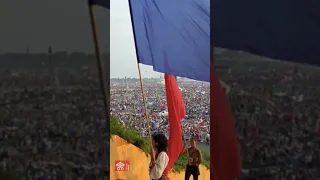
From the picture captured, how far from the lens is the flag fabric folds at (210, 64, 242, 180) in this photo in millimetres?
2432

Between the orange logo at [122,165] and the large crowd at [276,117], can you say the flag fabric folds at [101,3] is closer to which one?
the large crowd at [276,117]

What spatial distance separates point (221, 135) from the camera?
247 centimetres

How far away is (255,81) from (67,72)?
40.2 inches

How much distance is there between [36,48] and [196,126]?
951 millimetres

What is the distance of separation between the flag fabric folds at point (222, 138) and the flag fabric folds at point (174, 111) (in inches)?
6.8

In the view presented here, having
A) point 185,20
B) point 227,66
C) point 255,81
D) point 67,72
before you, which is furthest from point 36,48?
point 255,81

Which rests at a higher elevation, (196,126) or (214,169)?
(196,126)

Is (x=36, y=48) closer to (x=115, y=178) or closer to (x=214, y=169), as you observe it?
(x=115, y=178)

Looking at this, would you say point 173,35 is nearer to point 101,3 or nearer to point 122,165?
point 101,3

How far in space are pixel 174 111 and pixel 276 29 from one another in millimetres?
717

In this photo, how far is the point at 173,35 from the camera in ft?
7.78

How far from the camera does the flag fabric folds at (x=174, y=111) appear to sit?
2371 mm

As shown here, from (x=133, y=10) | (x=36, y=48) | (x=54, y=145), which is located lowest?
(x=54, y=145)

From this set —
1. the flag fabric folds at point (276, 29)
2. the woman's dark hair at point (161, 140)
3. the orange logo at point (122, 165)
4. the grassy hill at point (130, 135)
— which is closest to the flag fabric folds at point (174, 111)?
the woman's dark hair at point (161, 140)
